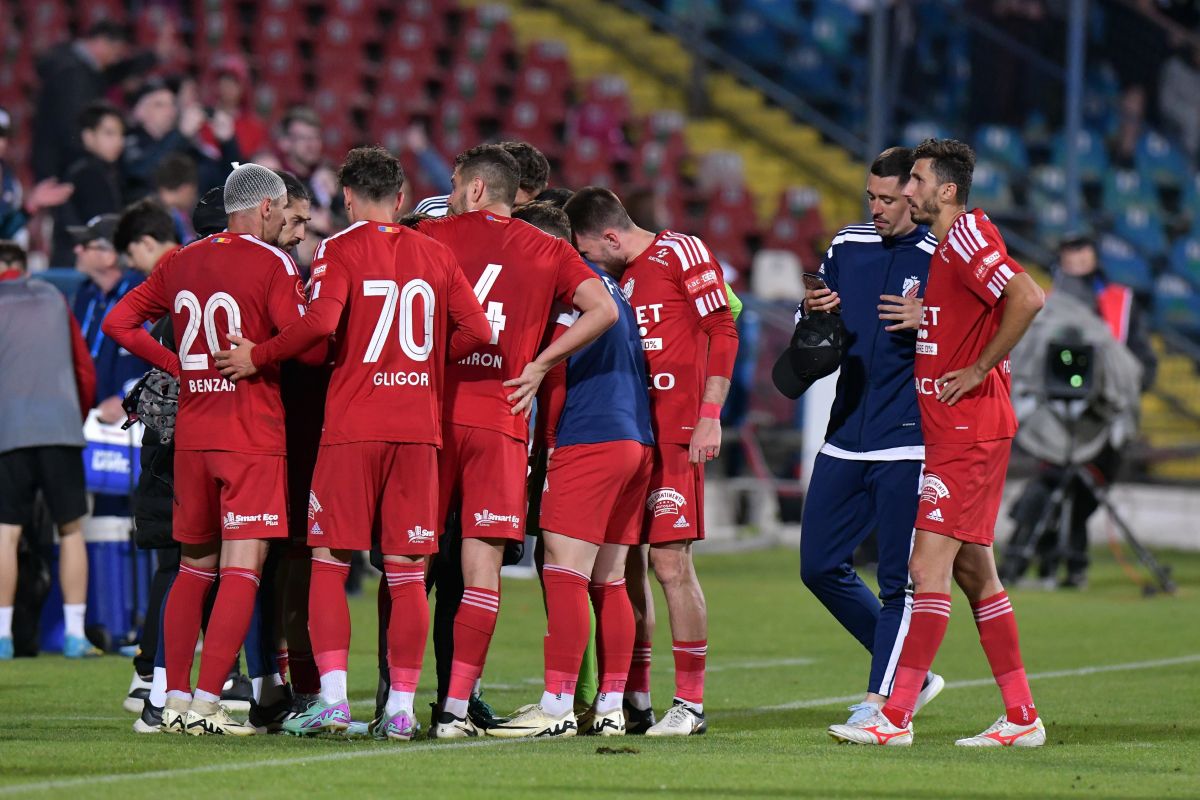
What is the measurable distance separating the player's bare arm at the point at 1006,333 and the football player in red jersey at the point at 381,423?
1.68 meters

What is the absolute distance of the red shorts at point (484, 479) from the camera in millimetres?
6863

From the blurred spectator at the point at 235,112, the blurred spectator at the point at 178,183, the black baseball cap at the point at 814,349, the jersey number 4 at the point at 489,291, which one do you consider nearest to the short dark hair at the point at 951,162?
the black baseball cap at the point at 814,349

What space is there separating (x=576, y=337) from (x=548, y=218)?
599 millimetres

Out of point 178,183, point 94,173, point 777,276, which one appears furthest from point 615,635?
point 777,276

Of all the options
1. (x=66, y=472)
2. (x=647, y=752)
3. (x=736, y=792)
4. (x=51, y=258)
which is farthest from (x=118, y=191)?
(x=736, y=792)

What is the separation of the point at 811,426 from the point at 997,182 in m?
6.48

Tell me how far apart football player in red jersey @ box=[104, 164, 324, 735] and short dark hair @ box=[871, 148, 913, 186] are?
2230 millimetres

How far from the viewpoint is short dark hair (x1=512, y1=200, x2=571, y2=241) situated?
23.7 ft

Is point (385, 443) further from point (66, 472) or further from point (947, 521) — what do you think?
point (66, 472)

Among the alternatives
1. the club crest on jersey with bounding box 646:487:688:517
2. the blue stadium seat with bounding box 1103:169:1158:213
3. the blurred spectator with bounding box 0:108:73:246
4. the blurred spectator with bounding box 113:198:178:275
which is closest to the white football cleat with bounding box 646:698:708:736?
the club crest on jersey with bounding box 646:487:688:517

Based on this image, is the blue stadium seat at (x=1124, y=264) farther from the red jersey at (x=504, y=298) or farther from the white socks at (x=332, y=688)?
the white socks at (x=332, y=688)

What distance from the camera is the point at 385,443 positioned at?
667cm

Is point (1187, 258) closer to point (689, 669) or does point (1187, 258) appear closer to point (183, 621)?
point (689, 669)

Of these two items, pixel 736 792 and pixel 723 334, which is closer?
pixel 736 792
